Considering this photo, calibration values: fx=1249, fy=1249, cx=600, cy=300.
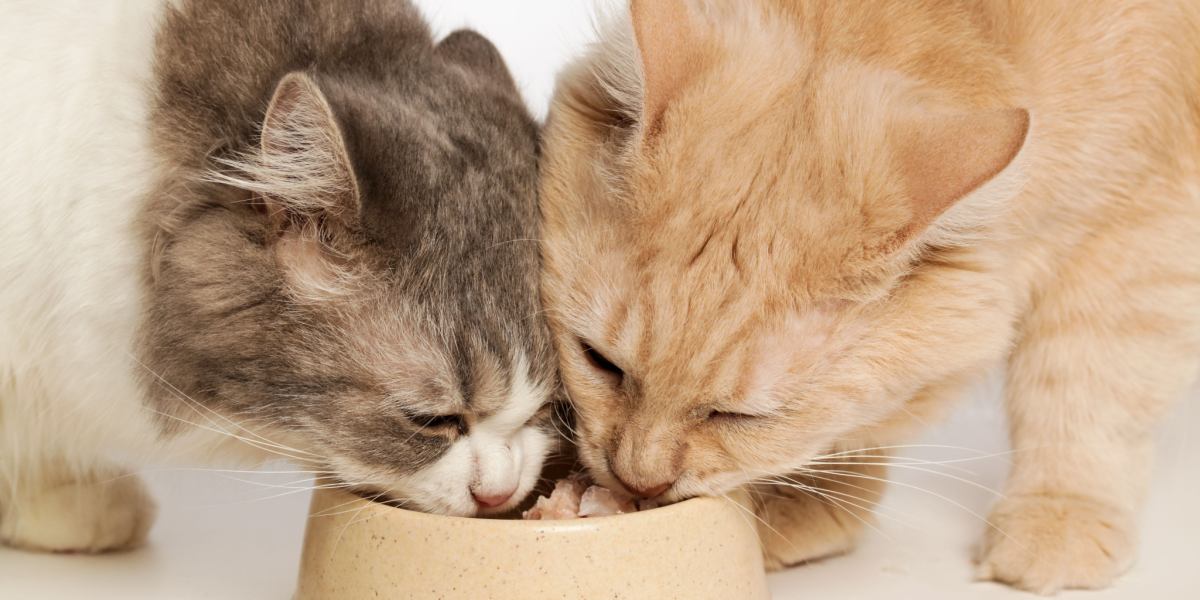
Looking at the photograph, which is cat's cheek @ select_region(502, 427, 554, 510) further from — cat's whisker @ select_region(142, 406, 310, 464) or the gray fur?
cat's whisker @ select_region(142, 406, 310, 464)

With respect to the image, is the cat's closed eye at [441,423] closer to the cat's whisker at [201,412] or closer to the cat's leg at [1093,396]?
the cat's whisker at [201,412]

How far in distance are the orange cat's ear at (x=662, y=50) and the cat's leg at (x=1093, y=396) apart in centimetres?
90

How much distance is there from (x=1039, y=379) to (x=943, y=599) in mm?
488

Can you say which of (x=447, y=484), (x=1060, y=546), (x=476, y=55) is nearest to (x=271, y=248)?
(x=447, y=484)

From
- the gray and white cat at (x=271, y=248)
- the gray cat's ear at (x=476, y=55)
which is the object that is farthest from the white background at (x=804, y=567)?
the gray and white cat at (x=271, y=248)

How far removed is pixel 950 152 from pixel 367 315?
0.92 metres

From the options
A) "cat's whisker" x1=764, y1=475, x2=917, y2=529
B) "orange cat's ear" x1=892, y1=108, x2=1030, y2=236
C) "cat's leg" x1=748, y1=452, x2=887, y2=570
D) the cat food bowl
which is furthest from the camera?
"cat's leg" x1=748, y1=452, x2=887, y2=570

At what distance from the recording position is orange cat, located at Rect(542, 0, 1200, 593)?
1.93m

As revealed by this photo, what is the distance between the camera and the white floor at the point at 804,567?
7.89ft

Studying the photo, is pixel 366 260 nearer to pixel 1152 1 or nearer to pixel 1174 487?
pixel 1152 1

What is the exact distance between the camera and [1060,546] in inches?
95.3

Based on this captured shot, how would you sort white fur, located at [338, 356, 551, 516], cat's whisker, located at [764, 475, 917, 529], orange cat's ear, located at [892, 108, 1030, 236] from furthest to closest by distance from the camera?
cat's whisker, located at [764, 475, 917, 529] < white fur, located at [338, 356, 551, 516] < orange cat's ear, located at [892, 108, 1030, 236]

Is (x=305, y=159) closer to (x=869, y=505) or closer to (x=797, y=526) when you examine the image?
(x=797, y=526)

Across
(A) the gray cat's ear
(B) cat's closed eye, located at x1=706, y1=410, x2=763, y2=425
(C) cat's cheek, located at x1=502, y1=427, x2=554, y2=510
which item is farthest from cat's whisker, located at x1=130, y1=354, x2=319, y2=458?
(A) the gray cat's ear
